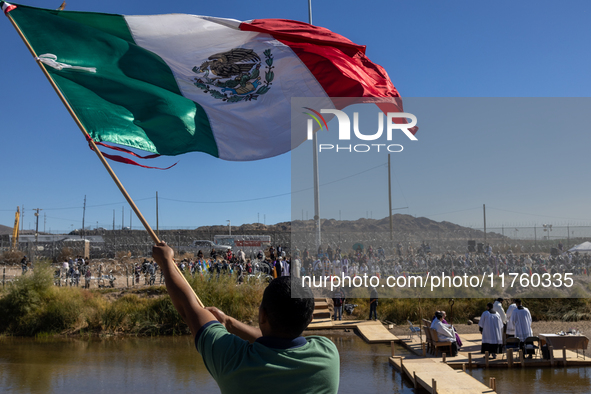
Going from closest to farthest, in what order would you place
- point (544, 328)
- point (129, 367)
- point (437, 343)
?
point (437, 343)
point (129, 367)
point (544, 328)

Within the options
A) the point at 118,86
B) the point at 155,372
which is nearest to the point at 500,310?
the point at 155,372

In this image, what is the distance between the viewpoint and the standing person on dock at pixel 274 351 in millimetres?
1995

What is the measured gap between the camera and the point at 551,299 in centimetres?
2211

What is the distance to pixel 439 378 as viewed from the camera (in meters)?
11.2

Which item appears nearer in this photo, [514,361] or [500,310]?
[514,361]

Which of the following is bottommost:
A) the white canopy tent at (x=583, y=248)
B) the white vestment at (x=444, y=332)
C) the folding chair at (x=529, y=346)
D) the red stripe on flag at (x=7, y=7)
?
the folding chair at (x=529, y=346)

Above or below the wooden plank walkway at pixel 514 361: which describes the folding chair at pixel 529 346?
above

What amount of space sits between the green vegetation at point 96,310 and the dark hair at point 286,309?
19404 millimetres

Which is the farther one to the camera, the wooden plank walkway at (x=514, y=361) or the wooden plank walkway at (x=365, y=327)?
the wooden plank walkway at (x=365, y=327)

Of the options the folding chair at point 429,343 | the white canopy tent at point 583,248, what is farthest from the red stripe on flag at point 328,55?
the white canopy tent at point 583,248

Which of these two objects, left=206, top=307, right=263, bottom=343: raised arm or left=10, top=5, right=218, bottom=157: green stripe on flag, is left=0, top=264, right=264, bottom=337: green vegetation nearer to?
left=10, top=5, right=218, bottom=157: green stripe on flag

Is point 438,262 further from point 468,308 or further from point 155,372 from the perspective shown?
point 155,372

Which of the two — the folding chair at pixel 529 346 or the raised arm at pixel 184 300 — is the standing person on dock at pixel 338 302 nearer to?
the folding chair at pixel 529 346

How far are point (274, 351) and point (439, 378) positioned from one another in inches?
407
